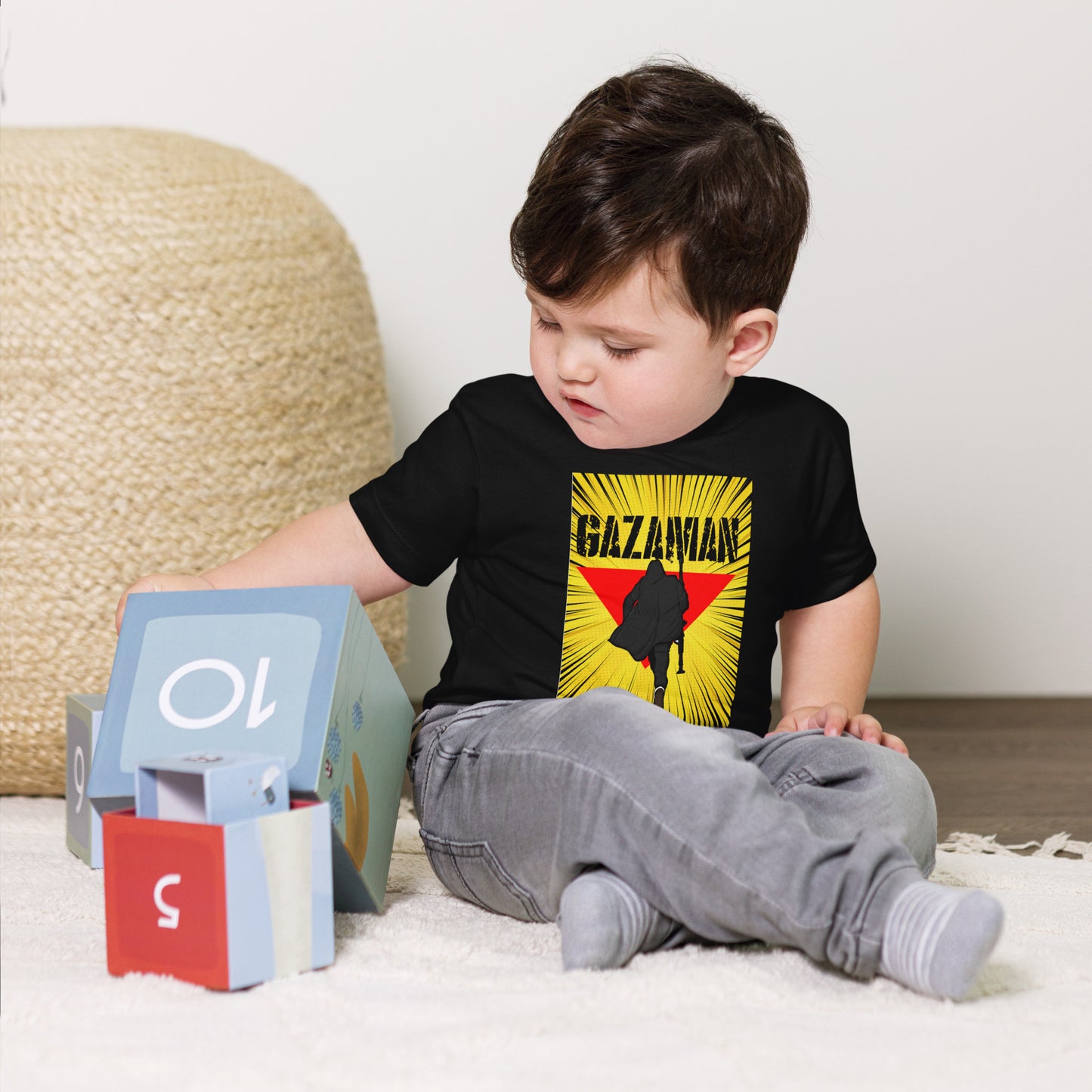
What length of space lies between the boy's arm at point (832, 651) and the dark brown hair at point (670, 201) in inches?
9.8

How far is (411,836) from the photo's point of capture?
44.1 inches

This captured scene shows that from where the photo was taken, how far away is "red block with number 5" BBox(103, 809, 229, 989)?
26.0 inches

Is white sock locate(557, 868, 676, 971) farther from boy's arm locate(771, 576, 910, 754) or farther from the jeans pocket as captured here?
boy's arm locate(771, 576, 910, 754)

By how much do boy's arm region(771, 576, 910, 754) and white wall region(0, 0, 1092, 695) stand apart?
77cm

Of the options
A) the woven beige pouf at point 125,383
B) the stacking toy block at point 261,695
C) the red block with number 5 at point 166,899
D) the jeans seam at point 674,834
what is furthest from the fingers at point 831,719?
the woven beige pouf at point 125,383

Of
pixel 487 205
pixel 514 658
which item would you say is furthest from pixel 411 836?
pixel 487 205

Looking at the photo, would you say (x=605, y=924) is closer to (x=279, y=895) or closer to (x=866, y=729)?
(x=279, y=895)

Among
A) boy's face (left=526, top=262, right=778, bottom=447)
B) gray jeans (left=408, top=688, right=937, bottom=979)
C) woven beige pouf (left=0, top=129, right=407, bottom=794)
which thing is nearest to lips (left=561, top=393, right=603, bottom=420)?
boy's face (left=526, top=262, right=778, bottom=447)

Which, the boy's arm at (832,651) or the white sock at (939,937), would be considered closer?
the white sock at (939,937)

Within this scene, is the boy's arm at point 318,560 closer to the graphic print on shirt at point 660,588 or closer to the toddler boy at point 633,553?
the toddler boy at point 633,553

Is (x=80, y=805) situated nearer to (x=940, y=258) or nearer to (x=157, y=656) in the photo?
(x=157, y=656)

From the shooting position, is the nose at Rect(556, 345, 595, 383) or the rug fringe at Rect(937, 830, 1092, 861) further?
the rug fringe at Rect(937, 830, 1092, 861)

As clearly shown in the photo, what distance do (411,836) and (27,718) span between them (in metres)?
0.40

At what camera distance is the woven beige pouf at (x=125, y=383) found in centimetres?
119
